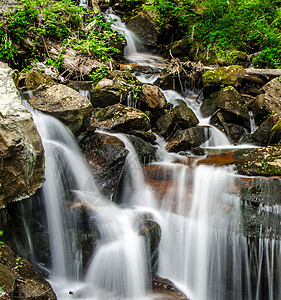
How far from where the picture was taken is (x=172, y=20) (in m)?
14.2

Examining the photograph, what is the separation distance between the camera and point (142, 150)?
5.89 meters

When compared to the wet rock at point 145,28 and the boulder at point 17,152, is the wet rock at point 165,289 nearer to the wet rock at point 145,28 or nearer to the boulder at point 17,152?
the boulder at point 17,152

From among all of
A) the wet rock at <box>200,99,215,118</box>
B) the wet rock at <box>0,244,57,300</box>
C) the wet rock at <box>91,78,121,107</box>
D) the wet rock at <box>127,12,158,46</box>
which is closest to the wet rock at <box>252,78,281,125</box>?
the wet rock at <box>200,99,215,118</box>

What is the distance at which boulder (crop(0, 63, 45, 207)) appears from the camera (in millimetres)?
2746

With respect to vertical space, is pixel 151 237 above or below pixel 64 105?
below

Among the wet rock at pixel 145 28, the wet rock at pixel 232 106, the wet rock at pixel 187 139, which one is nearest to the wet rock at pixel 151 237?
the wet rock at pixel 187 139

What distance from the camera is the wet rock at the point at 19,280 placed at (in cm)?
225

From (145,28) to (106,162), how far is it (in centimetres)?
1152

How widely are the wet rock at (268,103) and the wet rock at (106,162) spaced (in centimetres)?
497

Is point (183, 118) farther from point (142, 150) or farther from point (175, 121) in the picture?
point (142, 150)

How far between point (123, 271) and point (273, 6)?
12.3m

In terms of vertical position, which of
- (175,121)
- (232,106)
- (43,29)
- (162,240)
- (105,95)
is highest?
(43,29)

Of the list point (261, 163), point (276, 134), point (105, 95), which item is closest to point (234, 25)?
point (276, 134)

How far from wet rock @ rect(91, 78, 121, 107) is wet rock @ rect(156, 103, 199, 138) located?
1463 millimetres
